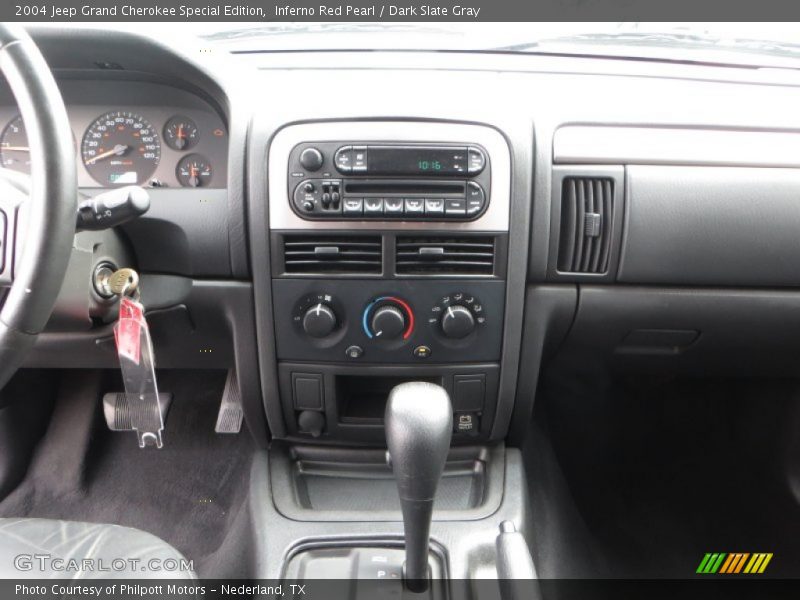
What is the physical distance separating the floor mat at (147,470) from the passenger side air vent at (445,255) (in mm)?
919

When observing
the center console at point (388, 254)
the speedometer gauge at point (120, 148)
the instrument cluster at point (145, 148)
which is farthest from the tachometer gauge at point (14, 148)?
the center console at point (388, 254)

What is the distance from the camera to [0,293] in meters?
0.98

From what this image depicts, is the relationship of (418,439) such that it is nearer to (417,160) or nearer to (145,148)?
(417,160)

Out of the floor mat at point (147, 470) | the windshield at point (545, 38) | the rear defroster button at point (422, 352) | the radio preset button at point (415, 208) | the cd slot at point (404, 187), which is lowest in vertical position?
the floor mat at point (147, 470)

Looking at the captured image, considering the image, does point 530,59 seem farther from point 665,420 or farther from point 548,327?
point 665,420

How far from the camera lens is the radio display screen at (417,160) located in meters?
1.09

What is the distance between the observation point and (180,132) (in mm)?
1319

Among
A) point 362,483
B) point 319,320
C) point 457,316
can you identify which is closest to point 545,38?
point 457,316

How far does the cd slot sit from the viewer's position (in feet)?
3.60

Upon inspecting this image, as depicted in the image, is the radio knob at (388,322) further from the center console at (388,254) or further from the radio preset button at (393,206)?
the radio preset button at (393,206)

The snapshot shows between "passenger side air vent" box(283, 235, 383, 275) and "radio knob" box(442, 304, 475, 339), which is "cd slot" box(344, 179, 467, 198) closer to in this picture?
"passenger side air vent" box(283, 235, 383, 275)

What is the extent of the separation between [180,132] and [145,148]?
8 cm

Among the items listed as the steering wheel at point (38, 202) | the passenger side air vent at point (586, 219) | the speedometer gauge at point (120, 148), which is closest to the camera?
the steering wheel at point (38, 202)

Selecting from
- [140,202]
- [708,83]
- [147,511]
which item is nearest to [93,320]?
[140,202]
